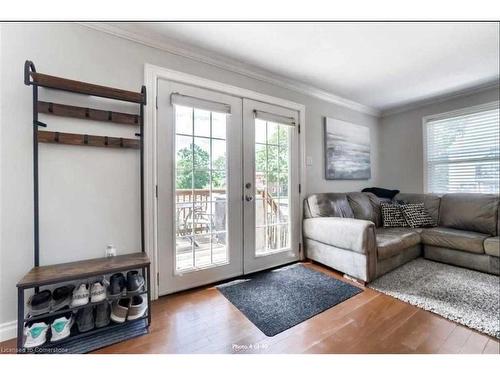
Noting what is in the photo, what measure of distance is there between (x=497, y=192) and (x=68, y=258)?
460 cm

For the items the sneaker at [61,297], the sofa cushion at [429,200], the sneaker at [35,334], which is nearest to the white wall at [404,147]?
the sofa cushion at [429,200]

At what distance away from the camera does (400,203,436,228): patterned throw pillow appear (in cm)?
279

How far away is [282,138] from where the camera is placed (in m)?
2.58

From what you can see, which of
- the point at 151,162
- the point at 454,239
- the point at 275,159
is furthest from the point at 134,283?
the point at 454,239

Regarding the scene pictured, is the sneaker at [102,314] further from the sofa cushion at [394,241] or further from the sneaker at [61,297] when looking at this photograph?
the sofa cushion at [394,241]

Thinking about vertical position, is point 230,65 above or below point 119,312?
above

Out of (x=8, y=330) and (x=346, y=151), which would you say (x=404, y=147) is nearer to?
(x=346, y=151)

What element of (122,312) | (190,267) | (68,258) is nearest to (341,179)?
(190,267)

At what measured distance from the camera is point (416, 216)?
284cm

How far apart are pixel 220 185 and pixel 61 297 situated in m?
1.36

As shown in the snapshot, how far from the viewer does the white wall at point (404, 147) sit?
338 centimetres

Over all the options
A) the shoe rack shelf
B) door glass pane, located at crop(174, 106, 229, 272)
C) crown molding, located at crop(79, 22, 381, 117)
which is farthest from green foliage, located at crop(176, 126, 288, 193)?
crown molding, located at crop(79, 22, 381, 117)

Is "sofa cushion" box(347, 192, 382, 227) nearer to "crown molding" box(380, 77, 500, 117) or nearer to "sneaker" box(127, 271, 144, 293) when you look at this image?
"crown molding" box(380, 77, 500, 117)
